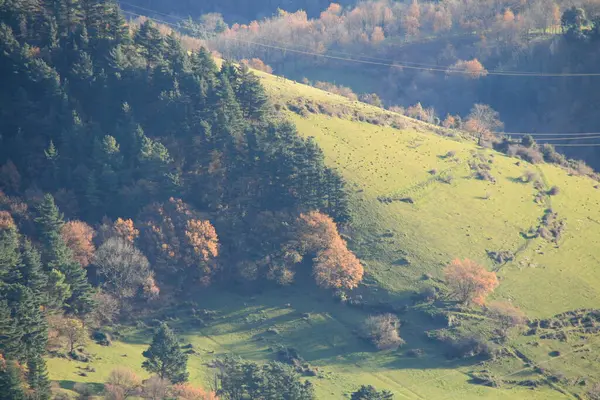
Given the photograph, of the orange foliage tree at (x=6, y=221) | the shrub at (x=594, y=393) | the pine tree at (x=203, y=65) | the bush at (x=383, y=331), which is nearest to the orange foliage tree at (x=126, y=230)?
the orange foliage tree at (x=6, y=221)

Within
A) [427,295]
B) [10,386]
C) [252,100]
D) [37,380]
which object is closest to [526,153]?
[427,295]

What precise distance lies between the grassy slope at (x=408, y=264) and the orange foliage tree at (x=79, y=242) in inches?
529

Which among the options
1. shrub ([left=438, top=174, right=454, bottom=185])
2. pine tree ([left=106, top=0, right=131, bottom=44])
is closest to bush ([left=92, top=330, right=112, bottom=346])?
pine tree ([left=106, top=0, right=131, bottom=44])

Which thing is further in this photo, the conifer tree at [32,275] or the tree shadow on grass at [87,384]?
the conifer tree at [32,275]

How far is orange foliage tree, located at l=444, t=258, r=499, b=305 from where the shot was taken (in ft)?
355

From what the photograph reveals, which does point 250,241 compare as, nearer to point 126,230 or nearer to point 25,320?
point 126,230

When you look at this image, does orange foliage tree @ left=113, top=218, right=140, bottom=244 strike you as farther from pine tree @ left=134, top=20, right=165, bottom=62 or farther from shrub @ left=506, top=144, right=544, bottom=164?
shrub @ left=506, top=144, right=544, bottom=164

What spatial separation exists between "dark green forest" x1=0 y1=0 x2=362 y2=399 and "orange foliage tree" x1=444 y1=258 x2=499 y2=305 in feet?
59.8

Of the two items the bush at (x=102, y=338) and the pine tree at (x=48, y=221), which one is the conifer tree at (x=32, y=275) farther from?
the pine tree at (x=48, y=221)

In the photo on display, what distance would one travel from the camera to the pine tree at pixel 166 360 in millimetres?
87000

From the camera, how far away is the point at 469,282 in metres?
108

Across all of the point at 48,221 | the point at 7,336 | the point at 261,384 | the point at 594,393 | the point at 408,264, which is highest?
the point at 48,221

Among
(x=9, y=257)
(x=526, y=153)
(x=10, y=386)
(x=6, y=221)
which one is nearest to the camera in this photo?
(x=10, y=386)

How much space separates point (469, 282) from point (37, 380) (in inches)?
2227
